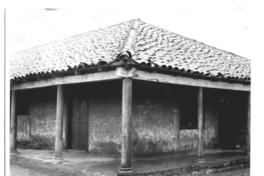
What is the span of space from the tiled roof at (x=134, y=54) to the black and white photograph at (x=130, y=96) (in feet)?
0.19

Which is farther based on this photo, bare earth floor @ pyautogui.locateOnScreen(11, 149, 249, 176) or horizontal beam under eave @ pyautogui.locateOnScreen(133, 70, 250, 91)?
bare earth floor @ pyautogui.locateOnScreen(11, 149, 249, 176)

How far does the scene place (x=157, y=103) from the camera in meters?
11.4

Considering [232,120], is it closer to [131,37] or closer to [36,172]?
[131,37]

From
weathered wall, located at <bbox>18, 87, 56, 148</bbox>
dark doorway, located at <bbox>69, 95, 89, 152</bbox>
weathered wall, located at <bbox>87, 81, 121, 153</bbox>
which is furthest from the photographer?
weathered wall, located at <bbox>18, 87, 56, 148</bbox>

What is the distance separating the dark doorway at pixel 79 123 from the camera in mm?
11555

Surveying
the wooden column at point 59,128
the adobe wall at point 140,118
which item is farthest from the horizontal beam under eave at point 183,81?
the wooden column at point 59,128

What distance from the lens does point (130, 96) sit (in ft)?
25.2

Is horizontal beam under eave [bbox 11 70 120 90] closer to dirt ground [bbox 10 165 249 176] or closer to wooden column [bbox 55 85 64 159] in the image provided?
wooden column [bbox 55 85 64 159]

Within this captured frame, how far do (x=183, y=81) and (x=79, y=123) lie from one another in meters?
4.13

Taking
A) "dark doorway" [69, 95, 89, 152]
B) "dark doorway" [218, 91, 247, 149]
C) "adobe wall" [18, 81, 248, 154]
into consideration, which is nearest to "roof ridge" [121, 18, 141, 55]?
"adobe wall" [18, 81, 248, 154]

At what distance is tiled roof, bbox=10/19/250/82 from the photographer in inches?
379

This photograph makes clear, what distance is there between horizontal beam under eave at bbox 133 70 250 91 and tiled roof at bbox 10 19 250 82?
0.22 m

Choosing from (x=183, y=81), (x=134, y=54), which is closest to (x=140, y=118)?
(x=183, y=81)

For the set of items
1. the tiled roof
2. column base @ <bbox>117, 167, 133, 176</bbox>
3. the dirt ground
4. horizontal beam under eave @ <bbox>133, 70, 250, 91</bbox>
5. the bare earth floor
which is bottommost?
the dirt ground
